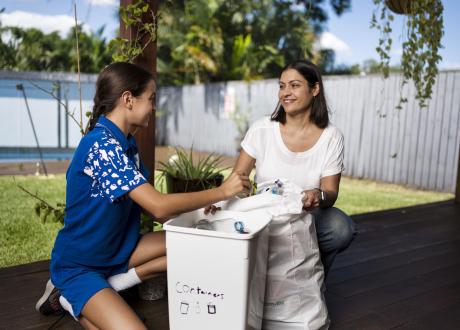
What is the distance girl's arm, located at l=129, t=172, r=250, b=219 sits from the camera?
4.70ft

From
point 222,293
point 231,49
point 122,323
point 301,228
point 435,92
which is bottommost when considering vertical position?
point 122,323

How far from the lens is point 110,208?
156 centimetres

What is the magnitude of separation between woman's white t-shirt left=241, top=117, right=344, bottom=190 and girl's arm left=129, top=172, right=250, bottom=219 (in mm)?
470

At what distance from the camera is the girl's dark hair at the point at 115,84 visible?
1.58 meters

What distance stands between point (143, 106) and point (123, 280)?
656 millimetres

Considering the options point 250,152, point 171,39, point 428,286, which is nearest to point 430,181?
point 428,286

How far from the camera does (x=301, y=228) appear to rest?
5.15ft

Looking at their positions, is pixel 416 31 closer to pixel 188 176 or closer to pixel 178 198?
pixel 188 176

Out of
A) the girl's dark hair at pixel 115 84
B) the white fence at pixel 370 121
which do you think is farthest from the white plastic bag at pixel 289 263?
the white fence at pixel 370 121

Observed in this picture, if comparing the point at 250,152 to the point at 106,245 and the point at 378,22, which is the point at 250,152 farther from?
the point at 378,22

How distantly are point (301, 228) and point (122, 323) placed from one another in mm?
657

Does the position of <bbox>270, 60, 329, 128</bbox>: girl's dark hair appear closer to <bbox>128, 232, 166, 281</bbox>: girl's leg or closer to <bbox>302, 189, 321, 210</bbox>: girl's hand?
<bbox>302, 189, 321, 210</bbox>: girl's hand

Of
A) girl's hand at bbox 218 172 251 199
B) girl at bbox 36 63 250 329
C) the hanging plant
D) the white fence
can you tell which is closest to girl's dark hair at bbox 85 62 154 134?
girl at bbox 36 63 250 329

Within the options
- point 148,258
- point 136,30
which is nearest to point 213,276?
point 148,258
